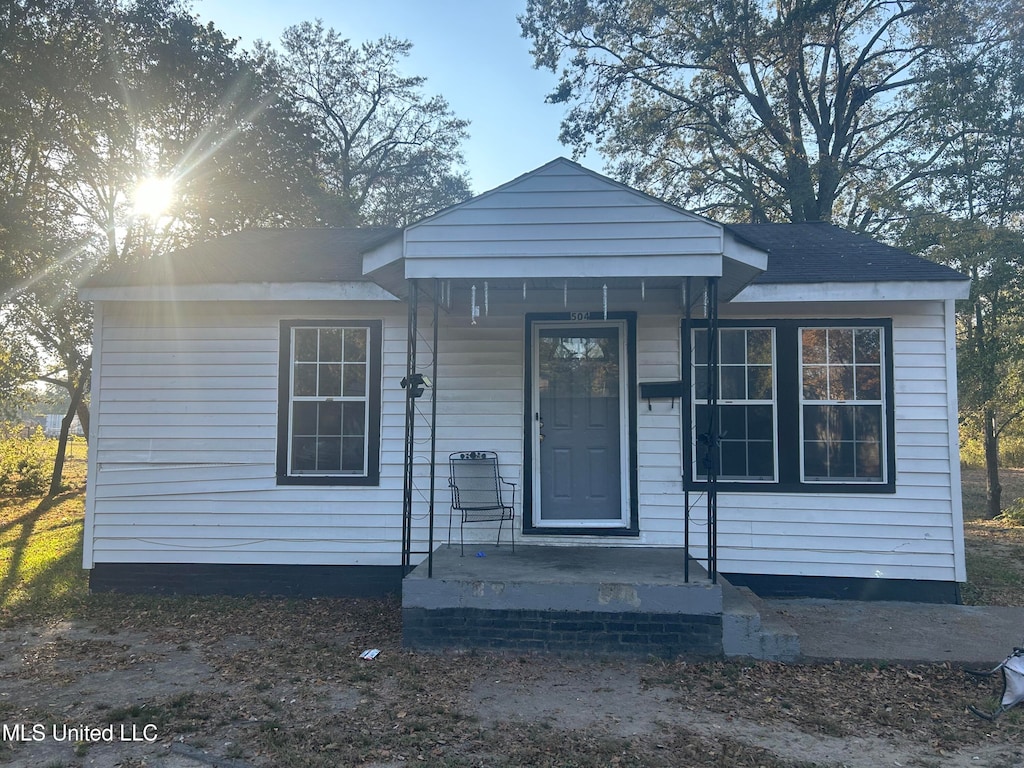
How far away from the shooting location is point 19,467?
1593cm

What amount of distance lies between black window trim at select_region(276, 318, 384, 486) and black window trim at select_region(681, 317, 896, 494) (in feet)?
9.73

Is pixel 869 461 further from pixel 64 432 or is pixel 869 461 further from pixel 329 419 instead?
pixel 64 432

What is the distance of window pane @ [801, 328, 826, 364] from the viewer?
6457mm

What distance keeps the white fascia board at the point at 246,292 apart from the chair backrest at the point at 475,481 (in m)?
1.68

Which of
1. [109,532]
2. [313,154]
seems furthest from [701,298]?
[313,154]

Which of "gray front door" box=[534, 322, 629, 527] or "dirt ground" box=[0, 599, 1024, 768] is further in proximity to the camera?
"gray front door" box=[534, 322, 629, 527]

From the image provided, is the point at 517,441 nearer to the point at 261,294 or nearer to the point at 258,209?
the point at 261,294

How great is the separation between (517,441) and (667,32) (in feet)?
48.8

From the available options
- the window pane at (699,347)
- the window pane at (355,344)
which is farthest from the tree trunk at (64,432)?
the window pane at (699,347)

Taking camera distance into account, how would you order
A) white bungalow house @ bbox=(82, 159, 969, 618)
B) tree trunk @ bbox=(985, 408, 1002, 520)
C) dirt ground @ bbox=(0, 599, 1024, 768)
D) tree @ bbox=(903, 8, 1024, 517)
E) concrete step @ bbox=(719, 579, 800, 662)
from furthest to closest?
tree trunk @ bbox=(985, 408, 1002, 520), tree @ bbox=(903, 8, 1024, 517), white bungalow house @ bbox=(82, 159, 969, 618), concrete step @ bbox=(719, 579, 800, 662), dirt ground @ bbox=(0, 599, 1024, 768)

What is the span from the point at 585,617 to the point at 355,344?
3.50 metres

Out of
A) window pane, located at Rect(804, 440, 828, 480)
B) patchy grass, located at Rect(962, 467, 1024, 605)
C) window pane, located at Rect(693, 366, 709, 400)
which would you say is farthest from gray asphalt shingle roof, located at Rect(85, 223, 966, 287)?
patchy grass, located at Rect(962, 467, 1024, 605)

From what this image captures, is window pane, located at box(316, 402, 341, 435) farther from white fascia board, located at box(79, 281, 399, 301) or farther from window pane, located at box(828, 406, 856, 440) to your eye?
window pane, located at box(828, 406, 856, 440)

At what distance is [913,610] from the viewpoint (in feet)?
19.5
